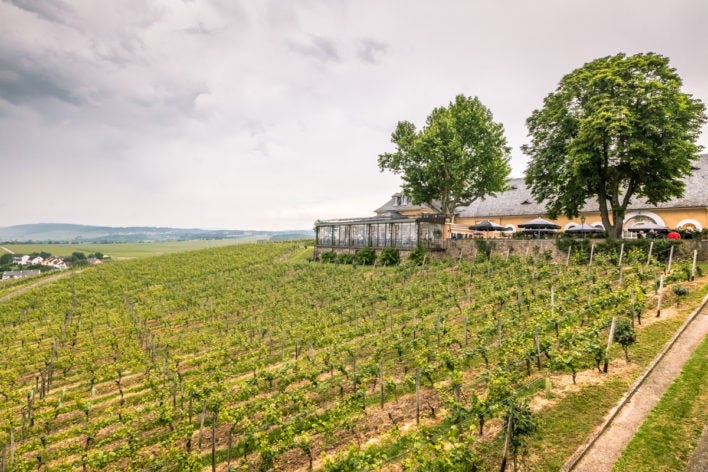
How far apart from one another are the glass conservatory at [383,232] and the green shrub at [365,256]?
1.77m

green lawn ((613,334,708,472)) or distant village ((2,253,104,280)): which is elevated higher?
green lawn ((613,334,708,472))

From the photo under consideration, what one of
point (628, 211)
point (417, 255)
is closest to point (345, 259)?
point (417, 255)

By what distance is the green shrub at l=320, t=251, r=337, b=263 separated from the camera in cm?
4344

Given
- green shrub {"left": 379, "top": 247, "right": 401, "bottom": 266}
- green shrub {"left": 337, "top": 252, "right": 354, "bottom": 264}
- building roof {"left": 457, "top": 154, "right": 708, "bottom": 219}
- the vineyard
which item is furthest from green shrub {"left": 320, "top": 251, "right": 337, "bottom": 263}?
building roof {"left": 457, "top": 154, "right": 708, "bottom": 219}

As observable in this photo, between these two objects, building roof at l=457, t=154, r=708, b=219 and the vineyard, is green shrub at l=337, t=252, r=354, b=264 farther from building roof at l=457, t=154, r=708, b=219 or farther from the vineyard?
building roof at l=457, t=154, r=708, b=219

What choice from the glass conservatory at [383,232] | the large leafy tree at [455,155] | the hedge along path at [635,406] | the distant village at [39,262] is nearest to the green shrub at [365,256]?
the glass conservatory at [383,232]

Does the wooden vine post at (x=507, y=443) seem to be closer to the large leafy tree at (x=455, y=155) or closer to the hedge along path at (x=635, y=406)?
the hedge along path at (x=635, y=406)

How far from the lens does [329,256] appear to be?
43.9 meters

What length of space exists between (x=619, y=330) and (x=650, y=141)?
19.9 metres

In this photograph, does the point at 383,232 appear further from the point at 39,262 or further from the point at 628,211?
the point at 39,262

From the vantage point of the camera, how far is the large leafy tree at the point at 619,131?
2416 centimetres

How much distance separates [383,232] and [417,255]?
6516mm

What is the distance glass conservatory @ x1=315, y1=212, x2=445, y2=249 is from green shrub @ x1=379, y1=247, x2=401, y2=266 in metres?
1.35

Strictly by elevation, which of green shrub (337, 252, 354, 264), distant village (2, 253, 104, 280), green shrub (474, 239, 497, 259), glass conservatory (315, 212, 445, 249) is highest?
glass conservatory (315, 212, 445, 249)
